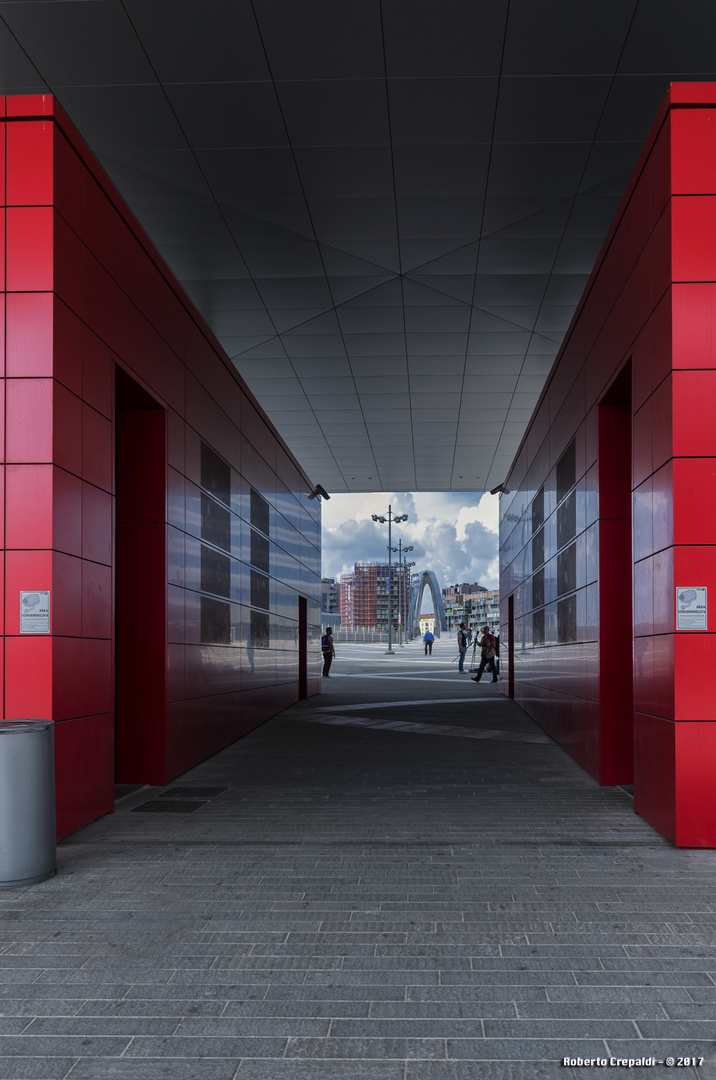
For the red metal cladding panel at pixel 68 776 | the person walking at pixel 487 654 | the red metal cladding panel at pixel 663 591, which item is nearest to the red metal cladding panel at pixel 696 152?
the red metal cladding panel at pixel 663 591

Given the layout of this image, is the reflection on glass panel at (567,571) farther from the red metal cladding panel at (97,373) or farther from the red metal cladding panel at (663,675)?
the red metal cladding panel at (97,373)

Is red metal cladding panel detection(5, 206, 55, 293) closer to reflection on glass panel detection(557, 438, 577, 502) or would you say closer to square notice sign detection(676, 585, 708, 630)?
square notice sign detection(676, 585, 708, 630)

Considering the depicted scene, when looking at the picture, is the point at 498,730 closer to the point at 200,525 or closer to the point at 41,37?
the point at 200,525

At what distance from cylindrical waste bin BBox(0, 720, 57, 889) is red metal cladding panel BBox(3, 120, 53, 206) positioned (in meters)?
4.09

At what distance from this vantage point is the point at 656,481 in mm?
7402

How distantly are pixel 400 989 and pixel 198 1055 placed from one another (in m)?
1.04

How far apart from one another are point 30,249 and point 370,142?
4.80 m

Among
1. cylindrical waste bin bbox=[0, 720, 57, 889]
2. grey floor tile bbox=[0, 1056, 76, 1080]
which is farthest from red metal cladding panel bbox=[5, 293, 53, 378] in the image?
grey floor tile bbox=[0, 1056, 76, 1080]

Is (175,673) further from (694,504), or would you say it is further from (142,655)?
(694,504)

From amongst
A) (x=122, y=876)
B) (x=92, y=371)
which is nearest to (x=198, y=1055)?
(x=122, y=876)

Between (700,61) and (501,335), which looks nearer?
(700,61)

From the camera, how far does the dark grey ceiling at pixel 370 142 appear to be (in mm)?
8281

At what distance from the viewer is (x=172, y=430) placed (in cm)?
1018

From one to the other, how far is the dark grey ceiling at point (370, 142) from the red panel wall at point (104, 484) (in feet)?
5.27
